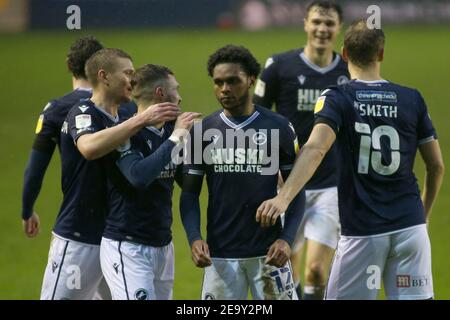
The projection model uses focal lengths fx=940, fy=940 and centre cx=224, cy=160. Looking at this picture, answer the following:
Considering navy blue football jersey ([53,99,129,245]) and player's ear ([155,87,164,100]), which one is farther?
navy blue football jersey ([53,99,129,245])

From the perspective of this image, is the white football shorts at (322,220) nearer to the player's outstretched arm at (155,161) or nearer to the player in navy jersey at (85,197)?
the player in navy jersey at (85,197)

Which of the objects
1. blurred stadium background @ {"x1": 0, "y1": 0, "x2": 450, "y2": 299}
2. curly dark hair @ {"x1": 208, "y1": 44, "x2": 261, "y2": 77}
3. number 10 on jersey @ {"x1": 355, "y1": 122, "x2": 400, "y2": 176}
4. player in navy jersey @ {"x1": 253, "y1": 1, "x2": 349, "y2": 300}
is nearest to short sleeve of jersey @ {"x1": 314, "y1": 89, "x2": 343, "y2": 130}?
number 10 on jersey @ {"x1": 355, "y1": 122, "x2": 400, "y2": 176}

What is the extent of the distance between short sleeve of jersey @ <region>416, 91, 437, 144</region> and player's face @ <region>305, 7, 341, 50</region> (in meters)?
2.51

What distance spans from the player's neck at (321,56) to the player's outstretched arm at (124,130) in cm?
305

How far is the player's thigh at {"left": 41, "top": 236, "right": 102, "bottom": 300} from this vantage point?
662 cm

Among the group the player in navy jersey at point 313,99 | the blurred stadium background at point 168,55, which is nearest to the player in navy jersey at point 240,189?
the player in navy jersey at point 313,99

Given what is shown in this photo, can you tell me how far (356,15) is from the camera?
35281 millimetres

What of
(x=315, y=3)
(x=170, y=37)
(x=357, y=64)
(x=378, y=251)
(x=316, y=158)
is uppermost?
(x=170, y=37)

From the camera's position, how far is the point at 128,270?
19.9 ft

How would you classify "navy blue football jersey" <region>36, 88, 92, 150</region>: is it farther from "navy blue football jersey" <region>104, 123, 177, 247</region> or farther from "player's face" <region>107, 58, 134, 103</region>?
"navy blue football jersey" <region>104, 123, 177, 247</region>

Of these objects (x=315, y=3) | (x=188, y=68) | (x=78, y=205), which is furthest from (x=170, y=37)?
(x=78, y=205)

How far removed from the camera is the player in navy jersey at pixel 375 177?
6086mm

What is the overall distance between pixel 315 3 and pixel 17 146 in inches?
396

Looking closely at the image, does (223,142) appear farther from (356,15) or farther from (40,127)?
(356,15)
